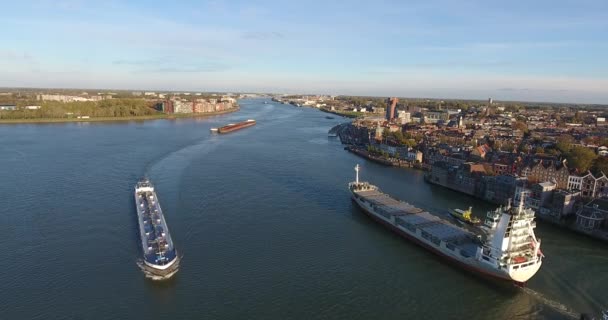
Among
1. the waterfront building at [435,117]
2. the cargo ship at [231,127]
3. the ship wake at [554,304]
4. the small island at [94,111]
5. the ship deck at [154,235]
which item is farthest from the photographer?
the waterfront building at [435,117]

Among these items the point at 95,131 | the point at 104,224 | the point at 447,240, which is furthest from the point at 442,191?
the point at 95,131

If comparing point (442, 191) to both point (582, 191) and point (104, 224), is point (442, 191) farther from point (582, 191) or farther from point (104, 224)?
point (104, 224)

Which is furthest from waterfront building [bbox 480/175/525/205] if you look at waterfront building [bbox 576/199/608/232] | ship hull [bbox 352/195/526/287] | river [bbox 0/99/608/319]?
ship hull [bbox 352/195/526/287]

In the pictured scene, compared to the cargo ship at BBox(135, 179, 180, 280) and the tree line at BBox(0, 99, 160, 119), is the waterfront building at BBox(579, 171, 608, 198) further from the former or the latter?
the tree line at BBox(0, 99, 160, 119)

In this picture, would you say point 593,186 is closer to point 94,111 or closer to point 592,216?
point 592,216

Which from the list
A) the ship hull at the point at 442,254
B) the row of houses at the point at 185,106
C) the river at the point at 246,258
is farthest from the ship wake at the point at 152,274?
the row of houses at the point at 185,106

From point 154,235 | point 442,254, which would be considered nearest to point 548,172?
point 442,254

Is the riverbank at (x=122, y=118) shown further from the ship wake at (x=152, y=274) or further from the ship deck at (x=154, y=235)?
the ship wake at (x=152, y=274)
